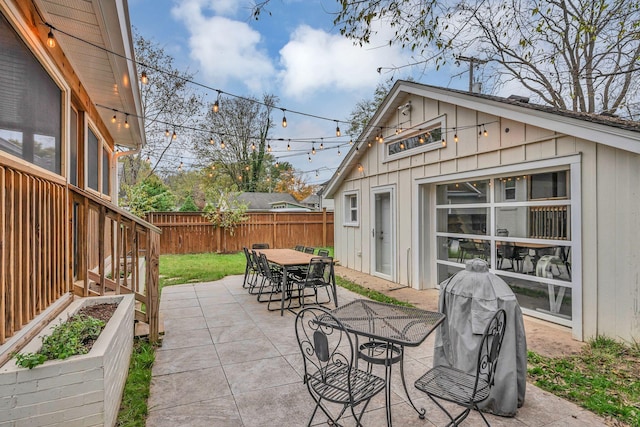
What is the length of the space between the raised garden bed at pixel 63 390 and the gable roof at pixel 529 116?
4985 millimetres

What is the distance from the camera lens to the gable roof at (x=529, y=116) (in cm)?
356

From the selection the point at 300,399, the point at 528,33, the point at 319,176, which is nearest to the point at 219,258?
the point at 300,399

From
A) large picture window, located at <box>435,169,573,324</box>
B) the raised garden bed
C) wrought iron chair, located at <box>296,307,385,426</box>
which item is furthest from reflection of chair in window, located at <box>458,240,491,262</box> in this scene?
the raised garden bed

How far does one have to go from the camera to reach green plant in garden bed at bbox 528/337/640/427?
2617 millimetres

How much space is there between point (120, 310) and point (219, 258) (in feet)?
27.2

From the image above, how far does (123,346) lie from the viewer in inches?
113

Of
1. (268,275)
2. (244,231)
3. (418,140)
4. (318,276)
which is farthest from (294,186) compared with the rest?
(318,276)

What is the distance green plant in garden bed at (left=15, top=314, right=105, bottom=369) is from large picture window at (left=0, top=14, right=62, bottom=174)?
1.27 metres

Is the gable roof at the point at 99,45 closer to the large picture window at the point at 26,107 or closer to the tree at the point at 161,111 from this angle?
the large picture window at the point at 26,107

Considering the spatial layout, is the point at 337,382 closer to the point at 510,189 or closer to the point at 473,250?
the point at 510,189

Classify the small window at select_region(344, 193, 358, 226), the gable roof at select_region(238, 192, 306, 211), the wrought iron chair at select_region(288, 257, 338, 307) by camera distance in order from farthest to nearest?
the gable roof at select_region(238, 192, 306, 211) < the small window at select_region(344, 193, 358, 226) < the wrought iron chair at select_region(288, 257, 338, 307)

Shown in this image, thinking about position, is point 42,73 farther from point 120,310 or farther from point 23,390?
point 23,390

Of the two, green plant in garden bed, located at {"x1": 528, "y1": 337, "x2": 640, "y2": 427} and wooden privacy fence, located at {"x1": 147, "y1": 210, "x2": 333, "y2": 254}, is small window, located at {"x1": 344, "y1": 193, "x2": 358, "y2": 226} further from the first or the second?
green plant in garden bed, located at {"x1": 528, "y1": 337, "x2": 640, "y2": 427}

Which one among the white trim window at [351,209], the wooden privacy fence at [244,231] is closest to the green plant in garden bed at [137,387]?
the white trim window at [351,209]
